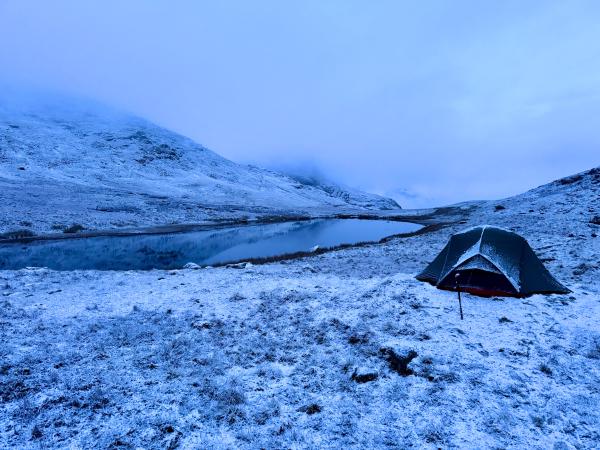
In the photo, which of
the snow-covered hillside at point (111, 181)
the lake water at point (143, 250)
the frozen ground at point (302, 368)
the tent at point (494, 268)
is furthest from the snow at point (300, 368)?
the snow-covered hillside at point (111, 181)

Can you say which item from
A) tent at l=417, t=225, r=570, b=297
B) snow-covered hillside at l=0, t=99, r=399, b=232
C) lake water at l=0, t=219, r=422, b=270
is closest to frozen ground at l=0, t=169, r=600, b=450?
tent at l=417, t=225, r=570, b=297

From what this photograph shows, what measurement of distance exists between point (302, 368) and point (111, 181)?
122 metres

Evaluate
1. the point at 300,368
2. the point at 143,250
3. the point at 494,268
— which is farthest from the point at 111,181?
the point at 494,268

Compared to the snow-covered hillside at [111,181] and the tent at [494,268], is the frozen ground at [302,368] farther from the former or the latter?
the snow-covered hillside at [111,181]

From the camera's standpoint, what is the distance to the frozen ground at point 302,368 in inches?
269

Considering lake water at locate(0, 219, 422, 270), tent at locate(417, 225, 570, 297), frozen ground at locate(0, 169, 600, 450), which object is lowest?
lake water at locate(0, 219, 422, 270)

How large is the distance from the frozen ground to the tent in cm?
59

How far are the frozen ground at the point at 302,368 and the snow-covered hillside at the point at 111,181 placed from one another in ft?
159

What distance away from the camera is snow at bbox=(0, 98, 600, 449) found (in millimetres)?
6820

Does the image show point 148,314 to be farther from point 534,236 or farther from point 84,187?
point 84,187

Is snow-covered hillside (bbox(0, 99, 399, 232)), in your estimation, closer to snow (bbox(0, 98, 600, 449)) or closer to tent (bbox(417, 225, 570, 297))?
snow (bbox(0, 98, 600, 449))

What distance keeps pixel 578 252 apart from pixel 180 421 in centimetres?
2175

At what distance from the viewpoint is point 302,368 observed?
9.36 metres

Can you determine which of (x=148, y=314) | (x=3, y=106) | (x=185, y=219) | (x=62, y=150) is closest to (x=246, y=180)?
(x=62, y=150)
